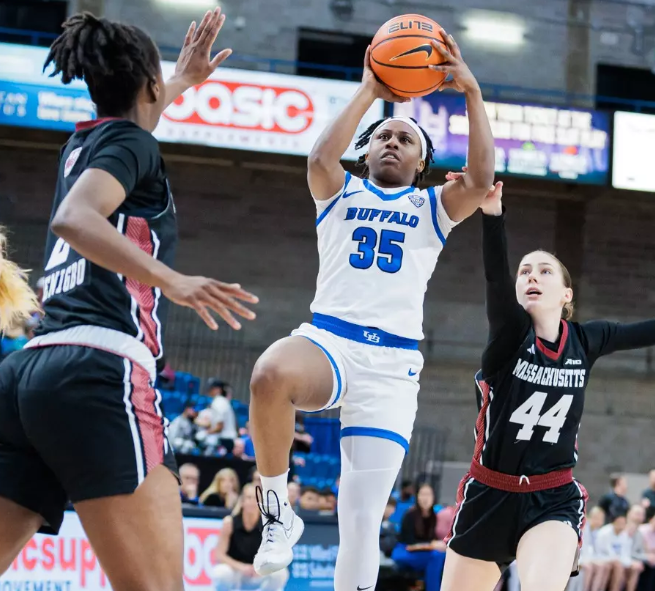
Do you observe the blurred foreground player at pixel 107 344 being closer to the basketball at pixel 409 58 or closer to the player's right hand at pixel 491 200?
the basketball at pixel 409 58

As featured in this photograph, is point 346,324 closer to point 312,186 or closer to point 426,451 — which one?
point 312,186

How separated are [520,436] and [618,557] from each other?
27.0 feet

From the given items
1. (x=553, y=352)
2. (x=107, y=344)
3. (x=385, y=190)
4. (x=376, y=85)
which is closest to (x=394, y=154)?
(x=385, y=190)

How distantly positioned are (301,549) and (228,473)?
1.33 meters

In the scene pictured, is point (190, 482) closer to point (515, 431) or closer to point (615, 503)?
point (515, 431)

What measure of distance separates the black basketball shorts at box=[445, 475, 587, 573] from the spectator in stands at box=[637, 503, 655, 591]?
321 inches

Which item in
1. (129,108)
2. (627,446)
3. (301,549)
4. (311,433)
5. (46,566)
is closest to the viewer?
(129,108)

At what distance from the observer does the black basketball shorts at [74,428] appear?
9.43 feet

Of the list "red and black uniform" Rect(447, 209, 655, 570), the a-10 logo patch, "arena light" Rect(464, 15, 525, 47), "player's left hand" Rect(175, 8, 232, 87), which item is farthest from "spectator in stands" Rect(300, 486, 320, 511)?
"arena light" Rect(464, 15, 525, 47)

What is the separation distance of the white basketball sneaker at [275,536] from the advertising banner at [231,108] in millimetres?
10725

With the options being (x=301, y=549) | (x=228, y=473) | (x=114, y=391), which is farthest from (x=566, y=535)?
(x=228, y=473)

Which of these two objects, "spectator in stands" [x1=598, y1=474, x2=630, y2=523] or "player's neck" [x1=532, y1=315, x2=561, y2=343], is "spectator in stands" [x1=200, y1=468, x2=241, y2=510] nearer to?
"spectator in stands" [x1=598, y1=474, x2=630, y2=523]

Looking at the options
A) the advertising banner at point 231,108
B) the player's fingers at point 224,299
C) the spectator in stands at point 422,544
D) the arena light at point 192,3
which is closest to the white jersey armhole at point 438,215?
the player's fingers at point 224,299

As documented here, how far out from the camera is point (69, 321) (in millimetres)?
3064
